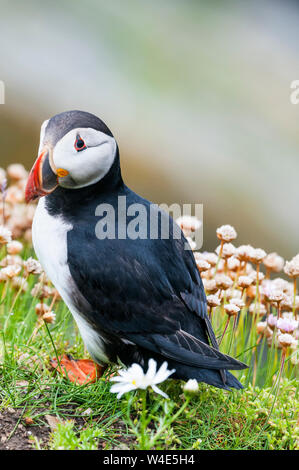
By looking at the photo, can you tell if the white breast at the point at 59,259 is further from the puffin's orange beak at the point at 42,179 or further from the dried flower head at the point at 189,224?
the dried flower head at the point at 189,224

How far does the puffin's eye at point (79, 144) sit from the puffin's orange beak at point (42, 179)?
11cm

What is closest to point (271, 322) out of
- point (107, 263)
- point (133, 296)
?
point (133, 296)

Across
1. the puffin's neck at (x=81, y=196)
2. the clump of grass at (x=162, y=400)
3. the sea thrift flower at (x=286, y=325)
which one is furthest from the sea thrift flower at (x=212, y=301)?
the puffin's neck at (x=81, y=196)

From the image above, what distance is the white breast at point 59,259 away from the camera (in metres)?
2.27

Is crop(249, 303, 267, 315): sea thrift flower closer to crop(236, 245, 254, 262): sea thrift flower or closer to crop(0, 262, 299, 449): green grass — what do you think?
crop(236, 245, 254, 262): sea thrift flower

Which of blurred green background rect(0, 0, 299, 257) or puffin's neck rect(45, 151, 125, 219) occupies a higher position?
blurred green background rect(0, 0, 299, 257)

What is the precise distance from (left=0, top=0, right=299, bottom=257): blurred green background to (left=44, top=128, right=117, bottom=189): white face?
3.41 m

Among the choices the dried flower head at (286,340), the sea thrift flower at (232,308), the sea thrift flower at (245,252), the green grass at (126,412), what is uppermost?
the sea thrift flower at (245,252)

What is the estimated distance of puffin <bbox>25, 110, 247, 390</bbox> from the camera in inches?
86.6

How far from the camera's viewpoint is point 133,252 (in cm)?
226

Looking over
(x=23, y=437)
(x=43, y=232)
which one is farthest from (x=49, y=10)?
(x=23, y=437)

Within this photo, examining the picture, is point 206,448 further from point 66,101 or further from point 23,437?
point 66,101

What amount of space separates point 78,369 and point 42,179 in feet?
2.91

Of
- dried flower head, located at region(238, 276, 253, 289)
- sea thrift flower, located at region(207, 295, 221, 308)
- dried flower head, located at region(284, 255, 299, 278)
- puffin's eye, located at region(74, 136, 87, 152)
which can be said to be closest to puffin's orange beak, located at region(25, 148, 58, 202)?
puffin's eye, located at region(74, 136, 87, 152)
